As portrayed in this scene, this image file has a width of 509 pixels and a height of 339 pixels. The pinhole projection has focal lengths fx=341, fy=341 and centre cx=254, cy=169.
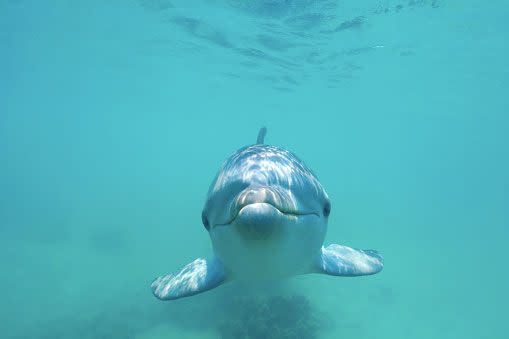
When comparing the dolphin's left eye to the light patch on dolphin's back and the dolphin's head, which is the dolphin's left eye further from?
the light patch on dolphin's back

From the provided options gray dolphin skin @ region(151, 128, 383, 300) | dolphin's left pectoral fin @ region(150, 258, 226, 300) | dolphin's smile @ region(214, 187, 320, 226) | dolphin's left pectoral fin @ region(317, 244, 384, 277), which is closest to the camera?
dolphin's smile @ region(214, 187, 320, 226)

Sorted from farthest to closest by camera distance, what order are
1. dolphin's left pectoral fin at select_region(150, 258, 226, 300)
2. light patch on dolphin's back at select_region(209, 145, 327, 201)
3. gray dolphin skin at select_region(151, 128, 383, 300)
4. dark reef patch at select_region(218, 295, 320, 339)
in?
dark reef patch at select_region(218, 295, 320, 339) → dolphin's left pectoral fin at select_region(150, 258, 226, 300) → light patch on dolphin's back at select_region(209, 145, 327, 201) → gray dolphin skin at select_region(151, 128, 383, 300)

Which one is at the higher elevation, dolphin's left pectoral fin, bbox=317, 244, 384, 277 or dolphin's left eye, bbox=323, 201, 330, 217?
dolphin's left eye, bbox=323, 201, 330, 217

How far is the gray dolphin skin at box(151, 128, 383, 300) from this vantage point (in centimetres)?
225

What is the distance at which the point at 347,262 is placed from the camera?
4.53m

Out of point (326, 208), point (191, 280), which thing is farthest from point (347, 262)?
point (191, 280)

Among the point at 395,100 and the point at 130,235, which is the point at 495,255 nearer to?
the point at 395,100

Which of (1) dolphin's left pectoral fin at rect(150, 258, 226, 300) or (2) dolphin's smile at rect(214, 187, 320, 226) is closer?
(2) dolphin's smile at rect(214, 187, 320, 226)

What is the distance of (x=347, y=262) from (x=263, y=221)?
9.21 ft

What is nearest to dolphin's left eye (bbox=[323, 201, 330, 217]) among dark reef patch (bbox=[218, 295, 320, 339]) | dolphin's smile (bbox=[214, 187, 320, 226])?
dolphin's smile (bbox=[214, 187, 320, 226])

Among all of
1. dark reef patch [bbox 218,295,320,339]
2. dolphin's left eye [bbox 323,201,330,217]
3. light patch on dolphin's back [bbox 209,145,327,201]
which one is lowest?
dark reef patch [bbox 218,295,320,339]

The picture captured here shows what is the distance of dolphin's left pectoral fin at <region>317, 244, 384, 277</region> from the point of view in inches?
167

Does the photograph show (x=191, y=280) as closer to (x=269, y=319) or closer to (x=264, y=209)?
(x=264, y=209)

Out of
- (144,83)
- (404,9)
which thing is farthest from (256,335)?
(144,83)
